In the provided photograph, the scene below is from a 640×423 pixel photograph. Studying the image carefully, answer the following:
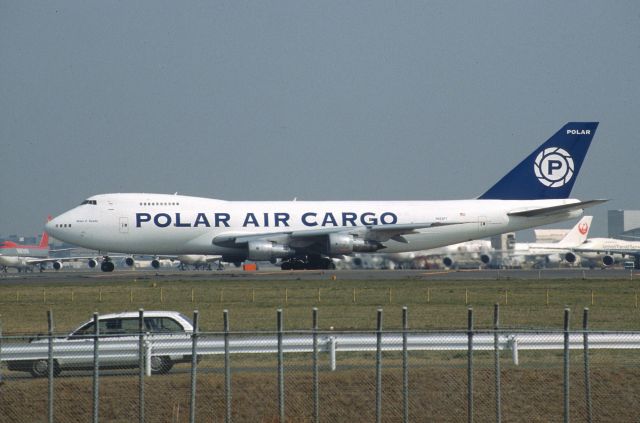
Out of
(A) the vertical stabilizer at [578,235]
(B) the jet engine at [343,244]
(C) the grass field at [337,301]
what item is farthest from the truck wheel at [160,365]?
(A) the vertical stabilizer at [578,235]

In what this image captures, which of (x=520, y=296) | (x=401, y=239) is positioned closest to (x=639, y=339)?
(x=520, y=296)

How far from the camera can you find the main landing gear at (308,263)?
65.4 m

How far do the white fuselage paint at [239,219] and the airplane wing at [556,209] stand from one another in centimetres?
44

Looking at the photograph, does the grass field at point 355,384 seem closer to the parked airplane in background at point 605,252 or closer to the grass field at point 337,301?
the grass field at point 337,301

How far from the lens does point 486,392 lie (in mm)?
19812

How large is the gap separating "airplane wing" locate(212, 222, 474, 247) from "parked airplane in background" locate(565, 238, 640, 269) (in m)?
23.0

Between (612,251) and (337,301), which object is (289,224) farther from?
(612,251)

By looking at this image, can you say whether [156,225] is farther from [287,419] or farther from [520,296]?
[287,419]

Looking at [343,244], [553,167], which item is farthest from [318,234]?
[553,167]

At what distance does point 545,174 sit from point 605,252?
2646 centimetres

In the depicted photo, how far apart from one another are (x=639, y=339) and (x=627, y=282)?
3128cm

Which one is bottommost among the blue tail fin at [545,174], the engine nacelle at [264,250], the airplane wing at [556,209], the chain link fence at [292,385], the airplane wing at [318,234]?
the chain link fence at [292,385]

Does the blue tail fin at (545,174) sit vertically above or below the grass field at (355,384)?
above

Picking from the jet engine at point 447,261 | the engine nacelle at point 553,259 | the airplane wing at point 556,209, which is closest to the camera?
the airplane wing at point 556,209
